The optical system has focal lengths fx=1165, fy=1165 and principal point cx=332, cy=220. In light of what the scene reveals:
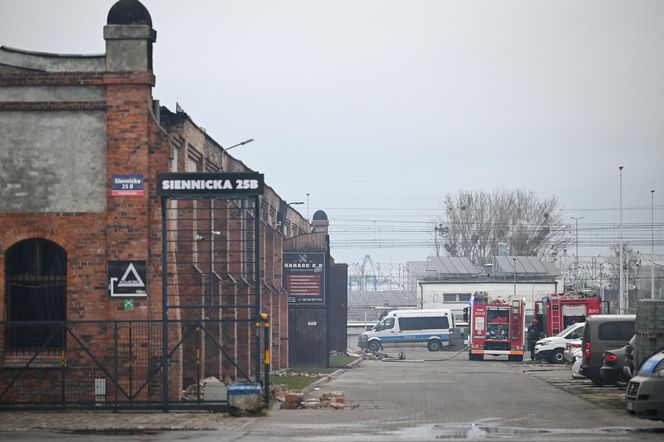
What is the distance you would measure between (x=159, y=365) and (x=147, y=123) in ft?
18.2

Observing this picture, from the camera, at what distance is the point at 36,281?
89.9 feet

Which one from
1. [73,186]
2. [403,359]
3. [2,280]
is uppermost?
[73,186]

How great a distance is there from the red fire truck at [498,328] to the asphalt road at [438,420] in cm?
2423

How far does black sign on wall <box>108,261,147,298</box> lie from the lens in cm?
2667

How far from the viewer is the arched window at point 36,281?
89.5 feet

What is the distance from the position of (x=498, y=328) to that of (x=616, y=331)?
2532cm

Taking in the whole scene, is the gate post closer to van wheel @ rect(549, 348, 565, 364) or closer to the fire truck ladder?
van wheel @ rect(549, 348, 565, 364)

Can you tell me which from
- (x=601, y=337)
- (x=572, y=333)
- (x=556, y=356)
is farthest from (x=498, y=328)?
(x=601, y=337)

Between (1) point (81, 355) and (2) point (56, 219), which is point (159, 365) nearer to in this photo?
(1) point (81, 355)

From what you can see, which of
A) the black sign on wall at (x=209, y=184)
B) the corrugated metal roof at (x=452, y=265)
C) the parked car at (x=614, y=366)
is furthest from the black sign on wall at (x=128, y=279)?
the corrugated metal roof at (x=452, y=265)

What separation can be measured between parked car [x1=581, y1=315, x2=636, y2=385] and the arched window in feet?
50.7

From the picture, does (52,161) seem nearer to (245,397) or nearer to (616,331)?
(245,397)

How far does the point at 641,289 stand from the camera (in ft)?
386

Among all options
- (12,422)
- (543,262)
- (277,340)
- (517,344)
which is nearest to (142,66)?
(12,422)
